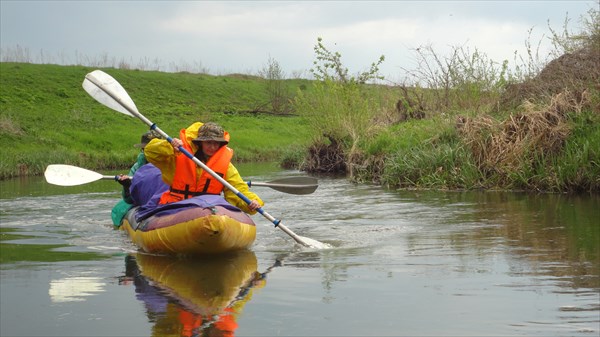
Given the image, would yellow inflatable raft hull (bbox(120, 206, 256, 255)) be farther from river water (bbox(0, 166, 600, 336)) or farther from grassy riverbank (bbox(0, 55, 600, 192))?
grassy riverbank (bbox(0, 55, 600, 192))

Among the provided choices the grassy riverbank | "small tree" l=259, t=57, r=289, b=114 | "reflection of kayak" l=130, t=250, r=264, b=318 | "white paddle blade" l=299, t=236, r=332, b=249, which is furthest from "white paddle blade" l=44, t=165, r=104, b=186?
"small tree" l=259, t=57, r=289, b=114

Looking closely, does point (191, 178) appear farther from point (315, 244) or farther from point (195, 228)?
point (315, 244)

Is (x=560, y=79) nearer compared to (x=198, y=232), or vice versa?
(x=198, y=232)

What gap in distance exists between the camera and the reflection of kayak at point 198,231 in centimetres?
824

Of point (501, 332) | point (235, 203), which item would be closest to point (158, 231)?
point (235, 203)

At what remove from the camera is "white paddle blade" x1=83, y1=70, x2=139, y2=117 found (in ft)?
33.6

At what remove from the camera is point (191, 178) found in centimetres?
925

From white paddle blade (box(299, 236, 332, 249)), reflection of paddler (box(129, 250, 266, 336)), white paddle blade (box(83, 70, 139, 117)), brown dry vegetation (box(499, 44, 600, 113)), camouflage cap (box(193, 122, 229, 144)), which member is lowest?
reflection of paddler (box(129, 250, 266, 336))

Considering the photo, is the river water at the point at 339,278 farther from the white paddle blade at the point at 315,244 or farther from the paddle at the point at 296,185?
the paddle at the point at 296,185

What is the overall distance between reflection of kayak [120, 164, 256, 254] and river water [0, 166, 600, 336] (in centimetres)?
16

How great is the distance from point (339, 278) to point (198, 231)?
162cm

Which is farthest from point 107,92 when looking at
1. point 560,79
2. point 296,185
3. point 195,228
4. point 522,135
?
point 560,79

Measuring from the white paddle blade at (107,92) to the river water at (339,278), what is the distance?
162 cm

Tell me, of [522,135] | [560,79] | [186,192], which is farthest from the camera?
[560,79]
